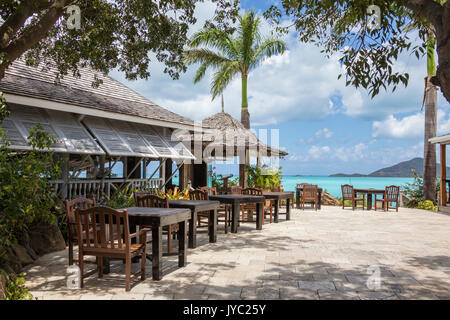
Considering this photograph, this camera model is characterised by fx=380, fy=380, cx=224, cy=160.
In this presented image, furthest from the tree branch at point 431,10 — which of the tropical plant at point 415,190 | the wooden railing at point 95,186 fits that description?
the tropical plant at point 415,190

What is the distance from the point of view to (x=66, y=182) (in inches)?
354

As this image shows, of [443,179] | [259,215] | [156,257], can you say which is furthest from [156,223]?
[443,179]

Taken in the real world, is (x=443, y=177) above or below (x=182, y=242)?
above

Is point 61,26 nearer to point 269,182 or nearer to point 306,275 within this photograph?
point 306,275

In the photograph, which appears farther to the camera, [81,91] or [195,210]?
[81,91]

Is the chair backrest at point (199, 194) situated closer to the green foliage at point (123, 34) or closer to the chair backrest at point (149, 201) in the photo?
the chair backrest at point (149, 201)

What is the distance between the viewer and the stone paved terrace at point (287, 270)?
4637 millimetres

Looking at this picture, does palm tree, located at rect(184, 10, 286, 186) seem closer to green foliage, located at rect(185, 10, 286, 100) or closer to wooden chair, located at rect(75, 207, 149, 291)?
green foliage, located at rect(185, 10, 286, 100)

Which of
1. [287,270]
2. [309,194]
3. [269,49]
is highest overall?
[269,49]

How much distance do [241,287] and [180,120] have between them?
853 centimetres

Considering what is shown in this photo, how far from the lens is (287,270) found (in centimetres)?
574

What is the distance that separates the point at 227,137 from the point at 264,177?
281 centimetres

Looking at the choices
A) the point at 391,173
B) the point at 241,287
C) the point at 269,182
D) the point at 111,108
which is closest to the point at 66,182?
the point at 111,108

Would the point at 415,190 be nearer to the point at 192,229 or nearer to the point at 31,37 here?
the point at 192,229
